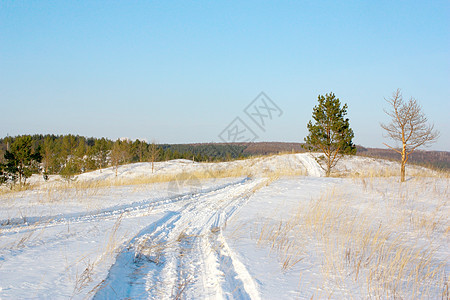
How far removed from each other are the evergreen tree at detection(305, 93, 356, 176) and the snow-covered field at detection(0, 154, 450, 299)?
9163 millimetres

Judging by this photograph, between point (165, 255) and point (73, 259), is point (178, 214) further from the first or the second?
point (73, 259)

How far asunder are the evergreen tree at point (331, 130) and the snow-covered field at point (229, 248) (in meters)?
9.16

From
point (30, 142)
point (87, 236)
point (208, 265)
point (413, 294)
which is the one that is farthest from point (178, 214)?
point (30, 142)

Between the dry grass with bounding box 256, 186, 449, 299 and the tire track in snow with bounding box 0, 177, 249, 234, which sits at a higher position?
the dry grass with bounding box 256, 186, 449, 299

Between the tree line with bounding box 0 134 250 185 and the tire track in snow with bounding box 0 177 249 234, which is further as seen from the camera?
the tree line with bounding box 0 134 250 185

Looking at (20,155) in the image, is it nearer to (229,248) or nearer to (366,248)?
(229,248)

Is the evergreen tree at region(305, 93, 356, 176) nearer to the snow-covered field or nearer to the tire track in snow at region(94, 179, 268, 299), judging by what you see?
the snow-covered field

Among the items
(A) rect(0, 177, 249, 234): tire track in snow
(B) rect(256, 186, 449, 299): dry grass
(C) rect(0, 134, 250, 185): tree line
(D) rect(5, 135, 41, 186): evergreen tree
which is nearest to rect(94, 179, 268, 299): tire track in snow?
(B) rect(256, 186, 449, 299): dry grass

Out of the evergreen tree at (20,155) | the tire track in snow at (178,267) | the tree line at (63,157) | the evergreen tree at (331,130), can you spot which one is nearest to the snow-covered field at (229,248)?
the tire track in snow at (178,267)

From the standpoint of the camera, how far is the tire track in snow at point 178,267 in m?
2.66

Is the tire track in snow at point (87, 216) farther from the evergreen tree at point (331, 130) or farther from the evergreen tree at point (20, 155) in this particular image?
the evergreen tree at point (20, 155)

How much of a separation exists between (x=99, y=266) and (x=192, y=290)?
109 cm

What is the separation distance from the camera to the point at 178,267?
331 cm

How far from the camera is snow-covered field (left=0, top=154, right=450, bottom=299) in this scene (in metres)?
2.59
